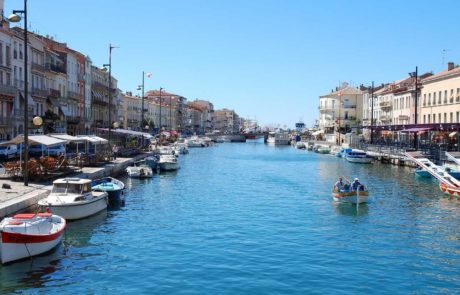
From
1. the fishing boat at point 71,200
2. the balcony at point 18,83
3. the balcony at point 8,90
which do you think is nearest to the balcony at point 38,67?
the balcony at point 18,83

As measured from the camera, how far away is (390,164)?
78.9 m

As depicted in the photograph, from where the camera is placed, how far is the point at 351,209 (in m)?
35.8

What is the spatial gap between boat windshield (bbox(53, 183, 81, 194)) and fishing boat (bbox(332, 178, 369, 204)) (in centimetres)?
1780

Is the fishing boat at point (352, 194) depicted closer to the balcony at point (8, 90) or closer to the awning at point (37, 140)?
the awning at point (37, 140)

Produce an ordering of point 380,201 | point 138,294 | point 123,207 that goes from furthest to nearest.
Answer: point 380,201 < point 123,207 < point 138,294

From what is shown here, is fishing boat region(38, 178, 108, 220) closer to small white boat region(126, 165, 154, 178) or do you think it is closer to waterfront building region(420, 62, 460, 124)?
small white boat region(126, 165, 154, 178)

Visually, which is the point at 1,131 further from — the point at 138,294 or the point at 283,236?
the point at 138,294

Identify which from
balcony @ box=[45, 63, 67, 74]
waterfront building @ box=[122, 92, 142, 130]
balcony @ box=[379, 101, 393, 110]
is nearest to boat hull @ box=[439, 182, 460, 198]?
balcony @ box=[45, 63, 67, 74]

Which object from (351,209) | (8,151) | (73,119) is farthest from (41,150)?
(351,209)

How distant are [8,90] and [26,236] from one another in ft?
145

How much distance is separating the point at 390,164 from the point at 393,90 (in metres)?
32.7

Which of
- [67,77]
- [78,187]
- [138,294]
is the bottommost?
[138,294]

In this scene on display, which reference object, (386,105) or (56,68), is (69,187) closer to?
(56,68)

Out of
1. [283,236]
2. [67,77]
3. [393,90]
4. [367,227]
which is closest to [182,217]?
[283,236]
